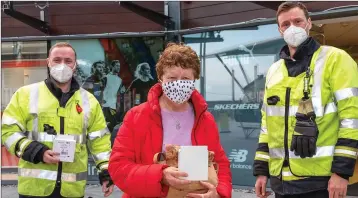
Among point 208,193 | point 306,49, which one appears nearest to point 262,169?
point 306,49

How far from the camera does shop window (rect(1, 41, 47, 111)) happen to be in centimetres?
855

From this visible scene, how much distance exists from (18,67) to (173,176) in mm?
7134

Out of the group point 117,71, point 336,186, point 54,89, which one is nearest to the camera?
point 336,186

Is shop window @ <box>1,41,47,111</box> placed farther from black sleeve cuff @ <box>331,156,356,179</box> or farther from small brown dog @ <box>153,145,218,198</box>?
black sleeve cuff @ <box>331,156,356,179</box>

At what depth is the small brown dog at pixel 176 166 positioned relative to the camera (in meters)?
2.26

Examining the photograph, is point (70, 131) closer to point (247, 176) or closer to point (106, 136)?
point (106, 136)

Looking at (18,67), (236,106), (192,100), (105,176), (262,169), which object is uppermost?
(18,67)

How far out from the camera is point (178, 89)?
7.83 ft

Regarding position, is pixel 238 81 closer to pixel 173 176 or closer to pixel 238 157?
pixel 238 157

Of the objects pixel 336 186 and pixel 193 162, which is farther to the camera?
pixel 336 186

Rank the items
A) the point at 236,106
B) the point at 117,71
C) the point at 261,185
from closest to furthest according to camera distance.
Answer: the point at 261,185
the point at 236,106
the point at 117,71

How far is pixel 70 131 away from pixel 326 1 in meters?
4.50

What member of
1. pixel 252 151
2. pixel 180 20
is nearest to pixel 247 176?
pixel 252 151

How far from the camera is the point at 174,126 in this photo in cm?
248
